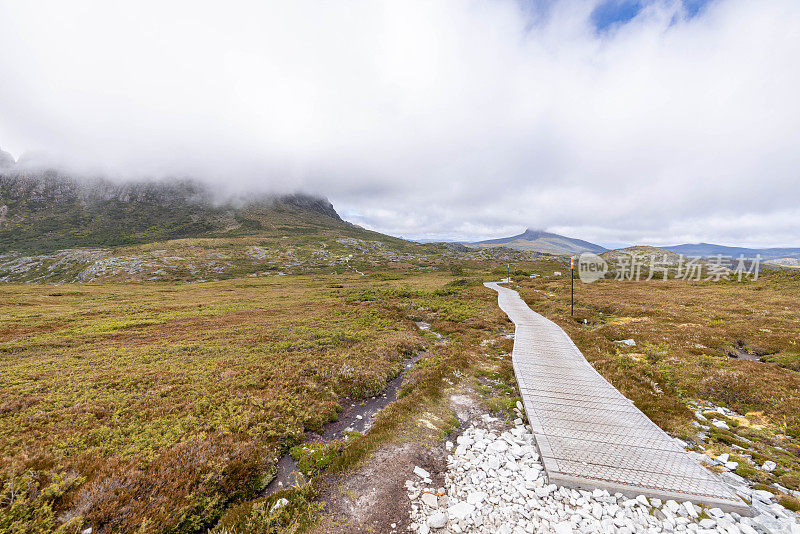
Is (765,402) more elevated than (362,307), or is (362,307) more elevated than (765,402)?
(765,402)

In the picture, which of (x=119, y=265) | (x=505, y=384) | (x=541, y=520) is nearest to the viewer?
(x=541, y=520)

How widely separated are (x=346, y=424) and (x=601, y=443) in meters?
9.31

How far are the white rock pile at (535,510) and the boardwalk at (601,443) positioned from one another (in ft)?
0.97

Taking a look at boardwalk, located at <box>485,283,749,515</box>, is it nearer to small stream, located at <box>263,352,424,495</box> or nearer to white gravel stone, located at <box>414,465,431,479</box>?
white gravel stone, located at <box>414,465,431,479</box>

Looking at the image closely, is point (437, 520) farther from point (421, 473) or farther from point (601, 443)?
point (601, 443)

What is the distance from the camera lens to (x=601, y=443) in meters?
Answer: 8.64

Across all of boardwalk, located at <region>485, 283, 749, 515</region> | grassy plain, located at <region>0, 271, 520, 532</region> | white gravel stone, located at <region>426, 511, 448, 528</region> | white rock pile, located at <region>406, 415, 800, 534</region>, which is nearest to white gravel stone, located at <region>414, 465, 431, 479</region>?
white rock pile, located at <region>406, 415, 800, 534</region>

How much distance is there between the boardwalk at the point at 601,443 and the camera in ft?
22.5

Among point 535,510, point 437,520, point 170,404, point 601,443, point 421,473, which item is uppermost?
point 601,443

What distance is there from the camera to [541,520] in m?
6.38

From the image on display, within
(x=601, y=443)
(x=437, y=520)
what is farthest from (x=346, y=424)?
(x=601, y=443)

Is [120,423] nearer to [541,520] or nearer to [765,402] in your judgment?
[541,520]

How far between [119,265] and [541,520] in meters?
154

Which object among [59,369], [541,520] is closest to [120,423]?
[59,369]
